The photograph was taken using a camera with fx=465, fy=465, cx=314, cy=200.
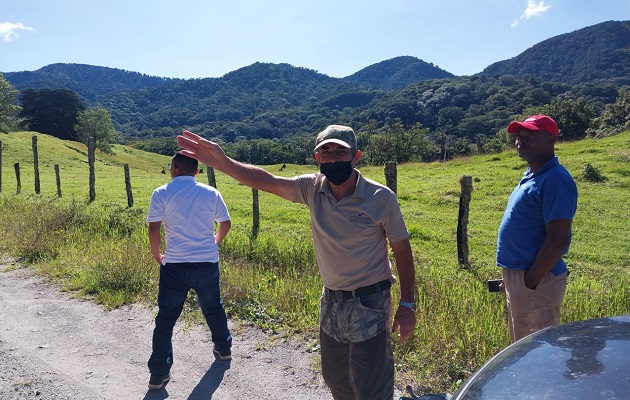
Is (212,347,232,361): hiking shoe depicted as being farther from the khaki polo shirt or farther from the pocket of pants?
the pocket of pants

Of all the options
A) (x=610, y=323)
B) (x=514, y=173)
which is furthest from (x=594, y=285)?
(x=514, y=173)

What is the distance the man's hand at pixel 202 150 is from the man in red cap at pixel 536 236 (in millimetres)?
1984

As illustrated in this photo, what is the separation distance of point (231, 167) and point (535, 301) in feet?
7.18

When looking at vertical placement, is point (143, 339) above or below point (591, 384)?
below

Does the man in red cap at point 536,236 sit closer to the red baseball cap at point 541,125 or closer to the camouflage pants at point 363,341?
the red baseball cap at point 541,125

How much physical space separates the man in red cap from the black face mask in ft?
4.05

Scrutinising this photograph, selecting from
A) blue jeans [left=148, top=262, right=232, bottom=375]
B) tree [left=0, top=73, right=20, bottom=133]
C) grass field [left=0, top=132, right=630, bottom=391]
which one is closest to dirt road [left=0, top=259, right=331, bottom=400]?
blue jeans [left=148, top=262, right=232, bottom=375]

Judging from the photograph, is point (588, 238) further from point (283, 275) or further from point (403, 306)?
point (403, 306)

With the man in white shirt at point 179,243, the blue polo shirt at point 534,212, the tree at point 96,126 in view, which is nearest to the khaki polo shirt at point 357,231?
the blue polo shirt at point 534,212

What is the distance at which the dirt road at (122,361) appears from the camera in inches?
156

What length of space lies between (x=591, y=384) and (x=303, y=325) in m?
3.75

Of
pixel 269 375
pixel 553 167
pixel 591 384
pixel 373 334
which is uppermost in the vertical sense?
pixel 553 167

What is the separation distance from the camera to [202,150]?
2965 mm

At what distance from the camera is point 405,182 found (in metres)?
19.0
